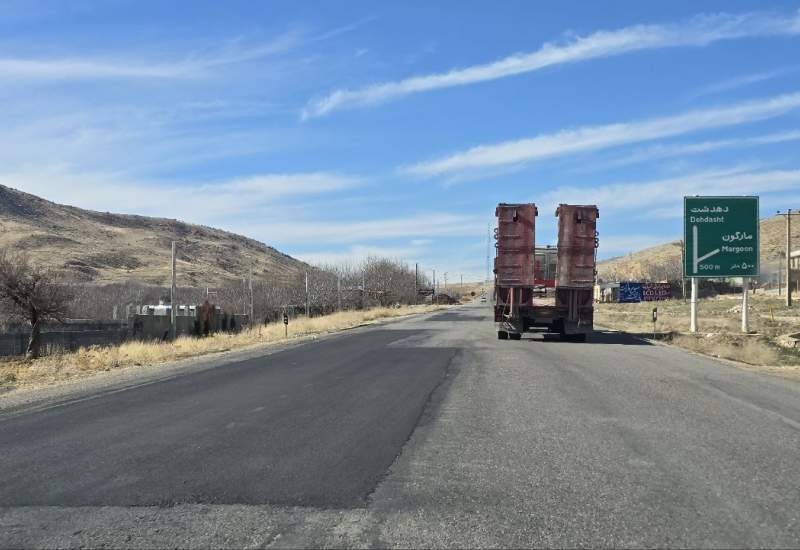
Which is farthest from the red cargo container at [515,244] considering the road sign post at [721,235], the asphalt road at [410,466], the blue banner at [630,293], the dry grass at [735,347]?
the blue banner at [630,293]

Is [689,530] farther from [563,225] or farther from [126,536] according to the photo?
[563,225]

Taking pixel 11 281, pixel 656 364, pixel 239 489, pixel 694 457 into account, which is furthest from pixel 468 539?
pixel 11 281

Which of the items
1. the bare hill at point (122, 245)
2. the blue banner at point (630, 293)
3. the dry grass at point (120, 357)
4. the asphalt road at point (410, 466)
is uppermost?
the bare hill at point (122, 245)

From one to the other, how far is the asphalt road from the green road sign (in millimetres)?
17013

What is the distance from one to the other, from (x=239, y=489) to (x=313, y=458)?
1243mm

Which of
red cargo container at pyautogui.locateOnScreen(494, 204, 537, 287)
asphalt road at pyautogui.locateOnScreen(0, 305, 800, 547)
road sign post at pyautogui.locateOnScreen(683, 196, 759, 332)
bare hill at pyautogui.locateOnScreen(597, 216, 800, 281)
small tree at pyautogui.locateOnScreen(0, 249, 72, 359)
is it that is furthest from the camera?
bare hill at pyautogui.locateOnScreen(597, 216, 800, 281)

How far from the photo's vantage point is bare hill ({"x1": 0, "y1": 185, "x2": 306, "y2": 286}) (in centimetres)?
11381

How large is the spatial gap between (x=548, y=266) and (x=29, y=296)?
25.7 metres

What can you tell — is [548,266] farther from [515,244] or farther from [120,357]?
[120,357]

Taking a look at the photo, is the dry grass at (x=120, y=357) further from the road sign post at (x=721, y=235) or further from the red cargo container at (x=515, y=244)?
the road sign post at (x=721, y=235)

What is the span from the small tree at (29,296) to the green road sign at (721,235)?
2957 centimetres

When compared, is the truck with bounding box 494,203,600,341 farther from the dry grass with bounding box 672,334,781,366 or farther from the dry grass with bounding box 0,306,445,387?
the dry grass with bounding box 0,306,445,387

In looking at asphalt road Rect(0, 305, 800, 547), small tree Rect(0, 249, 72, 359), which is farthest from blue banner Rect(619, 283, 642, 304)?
asphalt road Rect(0, 305, 800, 547)

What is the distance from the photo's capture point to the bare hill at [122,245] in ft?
373
